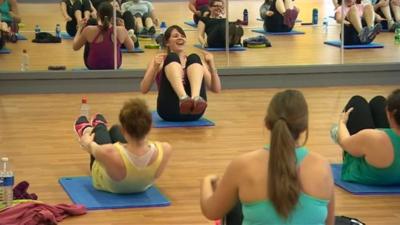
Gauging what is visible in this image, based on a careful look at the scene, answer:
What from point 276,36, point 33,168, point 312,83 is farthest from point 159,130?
point 276,36

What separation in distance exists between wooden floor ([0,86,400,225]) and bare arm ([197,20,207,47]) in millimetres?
1068

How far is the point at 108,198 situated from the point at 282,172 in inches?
99.8

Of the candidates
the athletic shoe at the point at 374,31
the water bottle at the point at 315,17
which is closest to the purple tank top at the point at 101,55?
the water bottle at the point at 315,17

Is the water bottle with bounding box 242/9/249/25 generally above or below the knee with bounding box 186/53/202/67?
above

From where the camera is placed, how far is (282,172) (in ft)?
10.4

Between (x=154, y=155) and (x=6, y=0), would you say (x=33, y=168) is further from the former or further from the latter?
(x=6, y=0)

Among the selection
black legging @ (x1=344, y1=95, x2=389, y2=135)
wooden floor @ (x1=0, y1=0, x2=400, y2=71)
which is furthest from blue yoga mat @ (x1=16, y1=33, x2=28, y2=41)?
black legging @ (x1=344, y1=95, x2=389, y2=135)

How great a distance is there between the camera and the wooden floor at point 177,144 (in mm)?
5348

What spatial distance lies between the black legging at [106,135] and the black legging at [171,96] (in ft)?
→ 5.84

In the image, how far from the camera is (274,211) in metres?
3.22

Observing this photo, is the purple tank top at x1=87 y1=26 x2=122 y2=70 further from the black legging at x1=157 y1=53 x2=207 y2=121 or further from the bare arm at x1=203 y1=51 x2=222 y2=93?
the bare arm at x1=203 y1=51 x2=222 y2=93

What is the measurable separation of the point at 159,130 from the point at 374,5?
4.30m

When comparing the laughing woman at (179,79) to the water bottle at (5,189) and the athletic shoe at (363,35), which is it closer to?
the water bottle at (5,189)

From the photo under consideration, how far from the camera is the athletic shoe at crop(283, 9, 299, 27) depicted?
36.0ft
